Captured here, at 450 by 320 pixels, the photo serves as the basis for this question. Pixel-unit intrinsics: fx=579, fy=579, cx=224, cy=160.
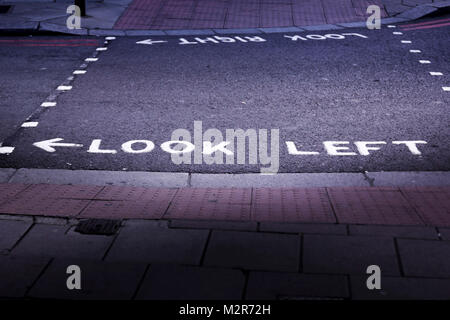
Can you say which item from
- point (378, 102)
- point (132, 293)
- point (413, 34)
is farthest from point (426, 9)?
point (132, 293)

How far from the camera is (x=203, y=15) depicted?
13992mm

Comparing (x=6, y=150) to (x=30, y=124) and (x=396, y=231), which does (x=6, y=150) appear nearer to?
(x=30, y=124)

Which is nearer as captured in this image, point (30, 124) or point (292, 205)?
point (292, 205)

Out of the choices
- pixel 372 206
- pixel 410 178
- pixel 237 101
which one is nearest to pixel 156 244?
pixel 372 206

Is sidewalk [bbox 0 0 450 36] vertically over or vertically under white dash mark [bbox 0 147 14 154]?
over

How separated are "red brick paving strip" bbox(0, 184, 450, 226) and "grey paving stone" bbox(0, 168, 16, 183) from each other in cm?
22

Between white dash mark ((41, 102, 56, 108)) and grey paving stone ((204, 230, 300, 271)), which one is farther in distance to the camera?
white dash mark ((41, 102, 56, 108))

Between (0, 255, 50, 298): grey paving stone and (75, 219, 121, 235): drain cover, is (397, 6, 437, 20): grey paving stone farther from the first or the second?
(0, 255, 50, 298): grey paving stone

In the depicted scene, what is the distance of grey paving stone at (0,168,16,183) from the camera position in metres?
5.65

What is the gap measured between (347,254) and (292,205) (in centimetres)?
97

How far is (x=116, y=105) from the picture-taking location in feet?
25.8

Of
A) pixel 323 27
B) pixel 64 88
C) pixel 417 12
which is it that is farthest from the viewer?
pixel 417 12

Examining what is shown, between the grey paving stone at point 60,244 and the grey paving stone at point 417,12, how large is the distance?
11.1m

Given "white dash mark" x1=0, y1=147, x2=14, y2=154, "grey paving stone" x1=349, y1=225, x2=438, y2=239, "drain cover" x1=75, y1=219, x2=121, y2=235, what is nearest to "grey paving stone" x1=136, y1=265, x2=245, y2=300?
"drain cover" x1=75, y1=219, x2=121, y2=235
